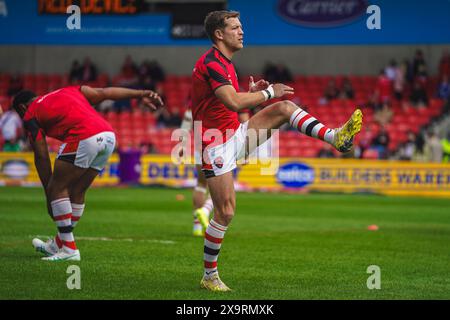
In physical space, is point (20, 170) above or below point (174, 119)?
below

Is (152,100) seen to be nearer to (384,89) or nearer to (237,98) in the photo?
(237,98)

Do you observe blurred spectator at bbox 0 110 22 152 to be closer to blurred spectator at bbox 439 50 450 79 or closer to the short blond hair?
blurred spectator at bbox 439 50 450 79

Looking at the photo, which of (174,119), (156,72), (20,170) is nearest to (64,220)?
(20,170)

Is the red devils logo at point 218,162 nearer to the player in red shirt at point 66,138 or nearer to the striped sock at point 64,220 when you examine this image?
the player in red shirt at point 66,138

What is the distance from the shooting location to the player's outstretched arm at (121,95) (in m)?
10.5

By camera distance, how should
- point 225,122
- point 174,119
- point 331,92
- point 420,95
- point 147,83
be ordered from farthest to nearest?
point 147,83 → point 331,92 → point 174,119 → point 420,95 → point 225,122

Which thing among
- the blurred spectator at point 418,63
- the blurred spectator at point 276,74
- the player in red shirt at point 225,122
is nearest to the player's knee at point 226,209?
the player in red shirt at point 225,122

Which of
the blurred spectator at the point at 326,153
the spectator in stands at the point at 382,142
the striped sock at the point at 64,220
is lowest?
the blurred spectator at the point at 326,153

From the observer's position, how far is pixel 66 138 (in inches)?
428

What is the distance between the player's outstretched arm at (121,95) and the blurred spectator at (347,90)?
914 inches

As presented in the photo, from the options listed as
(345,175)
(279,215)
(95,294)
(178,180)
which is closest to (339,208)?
(279,215)

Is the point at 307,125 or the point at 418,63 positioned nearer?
the point at 307,125

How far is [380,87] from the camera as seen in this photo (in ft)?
110

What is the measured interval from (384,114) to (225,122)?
78.4 feet
